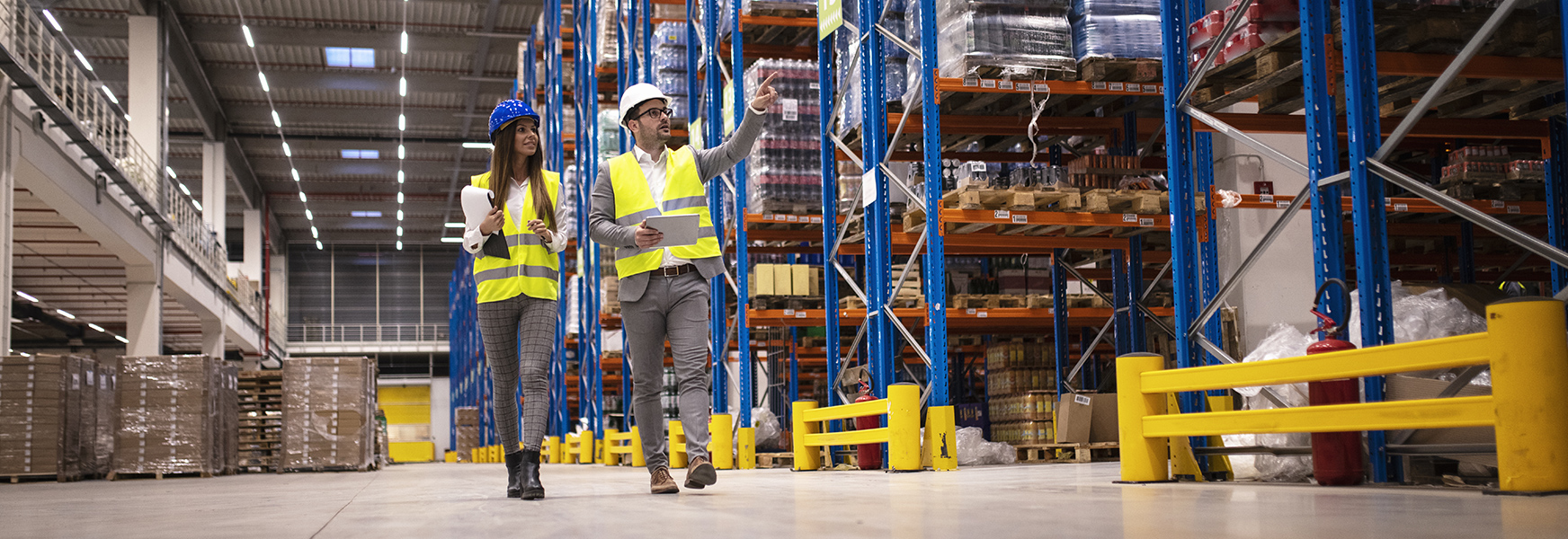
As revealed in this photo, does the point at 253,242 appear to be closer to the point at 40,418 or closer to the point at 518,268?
the point at 40,418

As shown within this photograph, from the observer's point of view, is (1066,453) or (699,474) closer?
(699,474)

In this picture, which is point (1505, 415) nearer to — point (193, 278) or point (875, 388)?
point (875, 388)

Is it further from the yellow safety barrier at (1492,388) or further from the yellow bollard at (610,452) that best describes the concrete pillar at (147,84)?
the yellow safety barrier at (1492,388)

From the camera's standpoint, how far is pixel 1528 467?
3.19m

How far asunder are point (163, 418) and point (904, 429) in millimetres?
8919

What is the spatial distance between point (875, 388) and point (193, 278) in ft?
65.6

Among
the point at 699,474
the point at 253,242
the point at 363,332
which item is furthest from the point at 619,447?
the point at 363,332

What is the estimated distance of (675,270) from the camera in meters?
4.89

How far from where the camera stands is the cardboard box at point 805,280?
978 cm

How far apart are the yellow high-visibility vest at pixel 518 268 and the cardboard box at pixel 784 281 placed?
4.77m

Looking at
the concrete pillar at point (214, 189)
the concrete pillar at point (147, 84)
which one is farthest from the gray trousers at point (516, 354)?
the concrete pillar at point (214, 189)

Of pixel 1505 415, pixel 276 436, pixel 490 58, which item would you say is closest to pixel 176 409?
pixel 276 436

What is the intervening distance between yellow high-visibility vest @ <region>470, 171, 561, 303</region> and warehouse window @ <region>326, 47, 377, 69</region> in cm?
2174

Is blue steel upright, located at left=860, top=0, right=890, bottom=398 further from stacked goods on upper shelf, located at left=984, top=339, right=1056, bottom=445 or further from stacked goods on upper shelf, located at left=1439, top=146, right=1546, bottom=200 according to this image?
stacked goods on upper shelf, located at left=1439, top=146, right=1546, bottom=200
